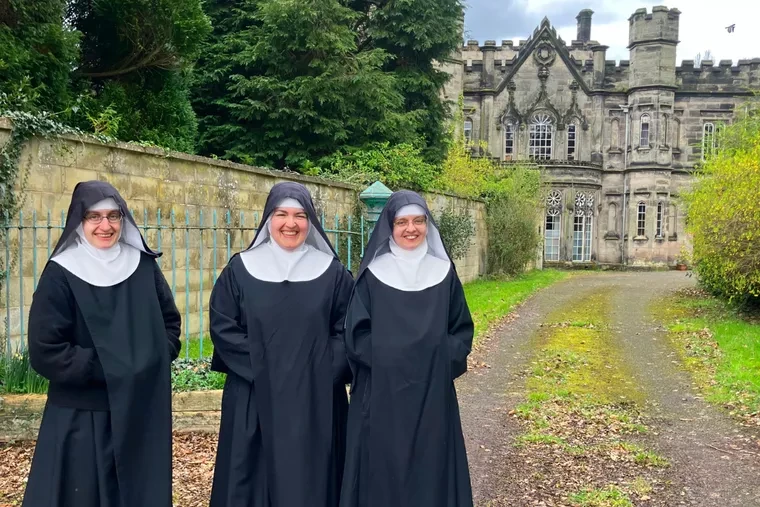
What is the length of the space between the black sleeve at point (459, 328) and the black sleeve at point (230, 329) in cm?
106

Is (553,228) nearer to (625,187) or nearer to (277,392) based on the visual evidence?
(625,187)

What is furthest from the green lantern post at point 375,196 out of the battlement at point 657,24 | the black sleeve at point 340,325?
the battlement at point 657,24

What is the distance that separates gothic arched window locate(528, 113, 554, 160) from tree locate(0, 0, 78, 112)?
2879cm

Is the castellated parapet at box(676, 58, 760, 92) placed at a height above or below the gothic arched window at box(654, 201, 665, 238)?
above

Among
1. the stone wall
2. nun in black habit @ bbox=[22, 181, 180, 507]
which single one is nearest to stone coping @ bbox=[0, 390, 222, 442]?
the stone wall

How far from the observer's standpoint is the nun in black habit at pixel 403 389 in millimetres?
3424

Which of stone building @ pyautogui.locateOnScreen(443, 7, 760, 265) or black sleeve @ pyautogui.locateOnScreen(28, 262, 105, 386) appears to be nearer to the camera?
black sleeve @ pyautogui.locateOnScreen(28, 262, 105, 386)

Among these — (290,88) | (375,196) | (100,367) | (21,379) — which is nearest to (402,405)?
(100,367)

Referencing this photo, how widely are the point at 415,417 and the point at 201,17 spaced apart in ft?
31.5

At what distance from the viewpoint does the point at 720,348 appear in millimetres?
9992

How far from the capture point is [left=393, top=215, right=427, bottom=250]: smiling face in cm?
364

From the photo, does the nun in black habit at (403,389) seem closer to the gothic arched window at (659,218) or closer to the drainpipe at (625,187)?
the drainpipe at (625,187)

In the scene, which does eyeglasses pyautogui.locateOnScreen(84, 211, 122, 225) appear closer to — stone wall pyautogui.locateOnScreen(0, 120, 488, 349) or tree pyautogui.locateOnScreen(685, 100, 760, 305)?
stone wall pyautogui.locateOnScreen(0, 120, 488, 349)

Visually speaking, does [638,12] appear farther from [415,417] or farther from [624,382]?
[415,417]
